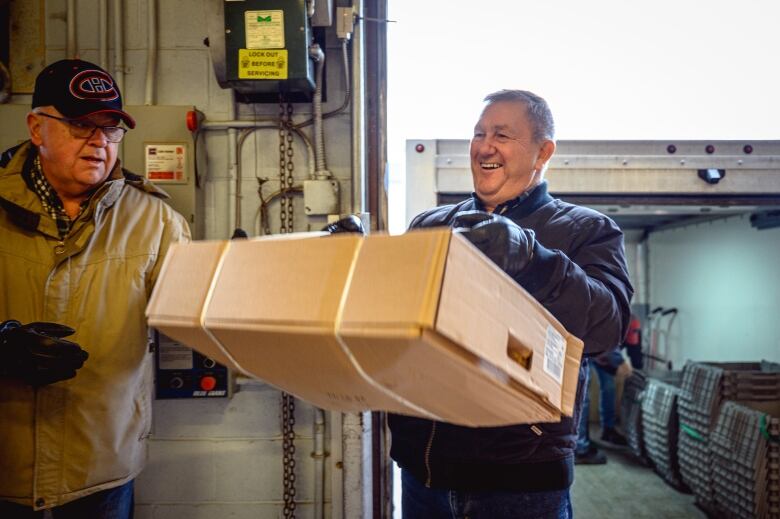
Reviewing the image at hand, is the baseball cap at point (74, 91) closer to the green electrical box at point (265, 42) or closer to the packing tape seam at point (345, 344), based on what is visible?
the green electrical box at point (265, 42)

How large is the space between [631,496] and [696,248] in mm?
2570

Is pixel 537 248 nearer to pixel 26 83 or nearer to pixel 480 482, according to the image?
pixel 480 482

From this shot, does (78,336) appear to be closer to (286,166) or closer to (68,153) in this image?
(68,153)

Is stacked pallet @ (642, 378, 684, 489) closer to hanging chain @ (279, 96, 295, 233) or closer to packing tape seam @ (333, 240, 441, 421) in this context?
hanging chain @ (279, 96, 295, 233)

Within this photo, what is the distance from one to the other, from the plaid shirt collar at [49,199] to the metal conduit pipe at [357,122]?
1000 millimetres

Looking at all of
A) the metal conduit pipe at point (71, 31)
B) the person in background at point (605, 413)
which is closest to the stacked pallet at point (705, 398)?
the person in background at point (605, 413)

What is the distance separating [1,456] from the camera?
1.61 m

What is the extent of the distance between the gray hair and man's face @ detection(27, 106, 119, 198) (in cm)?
122

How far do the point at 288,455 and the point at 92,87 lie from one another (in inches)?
60.2

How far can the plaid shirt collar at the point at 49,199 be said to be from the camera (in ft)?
5.52

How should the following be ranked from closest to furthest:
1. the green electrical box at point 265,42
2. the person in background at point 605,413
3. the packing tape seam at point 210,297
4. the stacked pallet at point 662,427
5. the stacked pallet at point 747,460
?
the packing tape seam at point 210,297, the green electrical box at point 265,42, the stacked pallet at point 747,460, the stacked pallet at point 662,427, the person in background at point 605,413

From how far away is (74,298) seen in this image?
166 centimetres

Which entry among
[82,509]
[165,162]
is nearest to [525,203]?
[165,162]

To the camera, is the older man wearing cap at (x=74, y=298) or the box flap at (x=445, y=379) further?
the older man wearing cap at (x=74, y=298)
